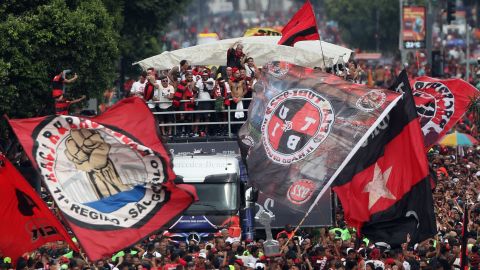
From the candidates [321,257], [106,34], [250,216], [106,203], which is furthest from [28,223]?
[106,34]

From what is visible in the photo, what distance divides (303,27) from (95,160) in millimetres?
10726

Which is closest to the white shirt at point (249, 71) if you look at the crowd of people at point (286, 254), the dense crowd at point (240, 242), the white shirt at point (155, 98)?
the dense crowd at point (240, 242)

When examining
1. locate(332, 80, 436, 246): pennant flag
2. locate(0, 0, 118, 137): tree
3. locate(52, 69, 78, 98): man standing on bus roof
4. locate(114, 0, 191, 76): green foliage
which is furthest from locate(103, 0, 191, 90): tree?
locate(332, 80, 436, 246): pennant flag

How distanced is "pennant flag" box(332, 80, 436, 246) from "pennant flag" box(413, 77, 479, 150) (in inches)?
320

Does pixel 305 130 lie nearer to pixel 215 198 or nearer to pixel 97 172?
pixel 97 172

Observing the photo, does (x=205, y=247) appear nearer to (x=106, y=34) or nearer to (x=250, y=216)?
(x=250, y=216)

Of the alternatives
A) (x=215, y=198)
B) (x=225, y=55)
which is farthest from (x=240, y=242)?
(x=225, y=55)

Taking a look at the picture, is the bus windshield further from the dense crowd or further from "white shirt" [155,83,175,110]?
"white shirt" [155,83,175,110]

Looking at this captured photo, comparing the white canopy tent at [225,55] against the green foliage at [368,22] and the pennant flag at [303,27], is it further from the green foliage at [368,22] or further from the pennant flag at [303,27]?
the green foliage at [368,22]

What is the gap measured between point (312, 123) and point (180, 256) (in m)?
3.10

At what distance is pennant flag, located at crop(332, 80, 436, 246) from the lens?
66.2 feet

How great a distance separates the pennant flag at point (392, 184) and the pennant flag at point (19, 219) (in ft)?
12.0

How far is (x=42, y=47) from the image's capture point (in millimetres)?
35188

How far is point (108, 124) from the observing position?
19.0 metres
